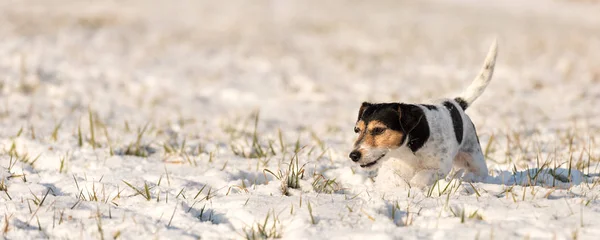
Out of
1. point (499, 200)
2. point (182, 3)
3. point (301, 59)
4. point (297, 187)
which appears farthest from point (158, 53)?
point (499, 200)

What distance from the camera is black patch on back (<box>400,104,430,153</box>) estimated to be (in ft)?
14.2

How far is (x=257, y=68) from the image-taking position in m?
13.2

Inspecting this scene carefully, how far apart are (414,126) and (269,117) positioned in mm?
5201

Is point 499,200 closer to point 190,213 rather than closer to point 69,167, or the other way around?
point 190,213

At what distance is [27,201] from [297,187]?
172cm

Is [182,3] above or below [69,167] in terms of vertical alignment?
above

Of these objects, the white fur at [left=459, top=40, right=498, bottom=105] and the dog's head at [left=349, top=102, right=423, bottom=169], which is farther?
the white fur at [left=459, top=40, right=498, bottom=105]

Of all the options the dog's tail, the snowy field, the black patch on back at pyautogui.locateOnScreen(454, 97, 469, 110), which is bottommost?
the snowy field

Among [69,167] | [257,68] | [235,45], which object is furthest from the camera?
[235,45]

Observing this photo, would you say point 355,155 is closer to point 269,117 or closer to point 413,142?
point 413,142

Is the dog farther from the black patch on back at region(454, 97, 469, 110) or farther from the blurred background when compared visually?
the blurred background

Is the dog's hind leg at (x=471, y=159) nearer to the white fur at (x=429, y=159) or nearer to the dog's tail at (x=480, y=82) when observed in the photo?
the white fur at (x=429, y=159)

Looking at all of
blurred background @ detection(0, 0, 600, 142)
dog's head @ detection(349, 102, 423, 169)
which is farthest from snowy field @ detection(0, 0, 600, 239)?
dog's head @ detection(349, 102, 423, 169)

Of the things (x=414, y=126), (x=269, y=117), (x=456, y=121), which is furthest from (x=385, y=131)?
(x=269, y=117)
